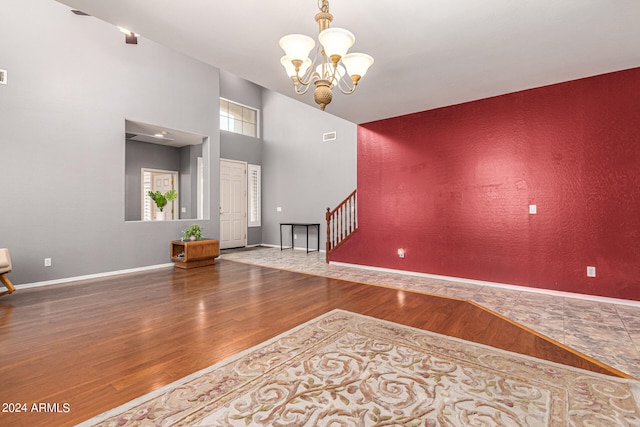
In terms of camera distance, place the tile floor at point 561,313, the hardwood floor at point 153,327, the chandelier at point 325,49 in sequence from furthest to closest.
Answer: the tile floor at point 561,313
the chandelier at point 325,49
the hardwood floor at point 153,327

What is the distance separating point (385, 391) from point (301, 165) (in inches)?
275

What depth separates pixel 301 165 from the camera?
837 centimetres

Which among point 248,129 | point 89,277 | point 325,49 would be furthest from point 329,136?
point 89,277

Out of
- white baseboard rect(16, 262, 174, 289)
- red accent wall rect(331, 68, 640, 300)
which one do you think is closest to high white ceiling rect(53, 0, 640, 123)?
red accent wall rect(331, 68, 640, 300)

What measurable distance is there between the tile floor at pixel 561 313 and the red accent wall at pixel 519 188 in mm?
332

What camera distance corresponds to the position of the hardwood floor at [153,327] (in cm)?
193

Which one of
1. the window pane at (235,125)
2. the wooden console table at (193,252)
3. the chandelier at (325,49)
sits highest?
the window pane at (235,125)

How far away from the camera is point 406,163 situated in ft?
17.4

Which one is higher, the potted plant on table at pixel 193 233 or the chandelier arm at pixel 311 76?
the chandelier arm at pixel 311 76

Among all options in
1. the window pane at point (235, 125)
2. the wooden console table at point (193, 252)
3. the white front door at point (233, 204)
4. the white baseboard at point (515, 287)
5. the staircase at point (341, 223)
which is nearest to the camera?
the white baseboard at point (515, 287)

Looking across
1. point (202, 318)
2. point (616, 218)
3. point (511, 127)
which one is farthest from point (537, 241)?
point (202, 318)

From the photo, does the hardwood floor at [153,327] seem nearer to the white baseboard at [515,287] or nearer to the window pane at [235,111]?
the white baseboard at [515,287]

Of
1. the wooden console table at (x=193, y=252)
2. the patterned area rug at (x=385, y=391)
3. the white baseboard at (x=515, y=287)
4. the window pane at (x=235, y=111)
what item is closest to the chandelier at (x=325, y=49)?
the patterned area rug at (x=385, y=391)

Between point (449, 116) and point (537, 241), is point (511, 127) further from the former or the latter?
point (537, 241)
